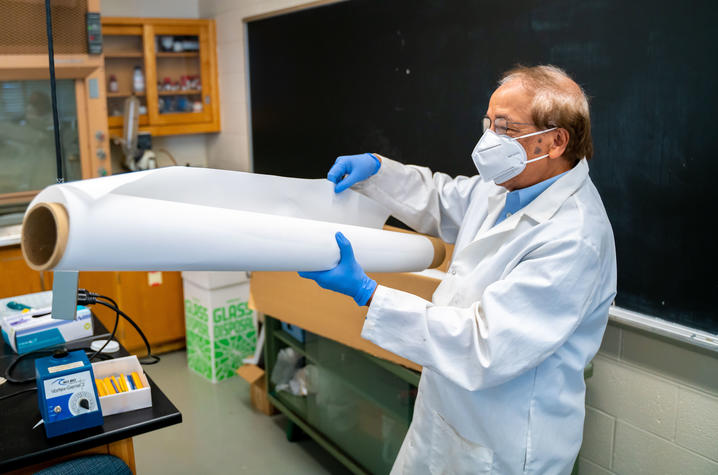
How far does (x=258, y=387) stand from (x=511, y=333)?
7.57 feet

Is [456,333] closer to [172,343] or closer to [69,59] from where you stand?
[69,59]

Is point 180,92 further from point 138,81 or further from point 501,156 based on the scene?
point 501,156

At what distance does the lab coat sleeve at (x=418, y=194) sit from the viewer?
1.77 meters

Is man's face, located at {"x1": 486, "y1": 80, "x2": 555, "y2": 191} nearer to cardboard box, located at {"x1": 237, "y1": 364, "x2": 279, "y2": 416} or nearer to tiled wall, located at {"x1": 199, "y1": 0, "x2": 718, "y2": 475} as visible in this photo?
tiled wall, located at {"x1": 199, "y1": 0, "x2": 718, "y2": 475}

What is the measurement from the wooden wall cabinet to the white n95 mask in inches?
120

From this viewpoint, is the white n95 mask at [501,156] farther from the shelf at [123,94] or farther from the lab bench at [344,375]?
the shelf at [123,94]

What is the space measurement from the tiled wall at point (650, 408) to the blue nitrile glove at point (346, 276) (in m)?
1.04

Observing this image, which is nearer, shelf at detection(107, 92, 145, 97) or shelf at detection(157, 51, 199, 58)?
shelf at detection(107, 92, 145, 97)

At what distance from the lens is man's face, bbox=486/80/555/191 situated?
4.55 ft

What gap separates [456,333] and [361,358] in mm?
1375

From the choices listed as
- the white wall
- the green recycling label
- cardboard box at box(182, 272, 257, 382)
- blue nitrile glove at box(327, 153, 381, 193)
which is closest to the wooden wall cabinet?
the white wall

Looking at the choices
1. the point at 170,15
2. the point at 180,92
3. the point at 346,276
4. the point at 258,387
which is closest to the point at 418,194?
the point at 346,276

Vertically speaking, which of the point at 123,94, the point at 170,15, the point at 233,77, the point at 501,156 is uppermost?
the point at 170,15

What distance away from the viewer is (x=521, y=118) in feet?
4.57
